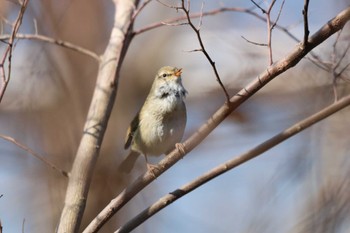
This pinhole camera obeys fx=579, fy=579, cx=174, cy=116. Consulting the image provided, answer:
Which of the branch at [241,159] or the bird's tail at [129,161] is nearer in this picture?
the branch at [241,159]

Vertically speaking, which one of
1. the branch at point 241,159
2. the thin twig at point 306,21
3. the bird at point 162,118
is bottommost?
the branch at point 241,159

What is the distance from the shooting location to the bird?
428 centimetres

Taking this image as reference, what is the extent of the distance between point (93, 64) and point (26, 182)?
5.86ft

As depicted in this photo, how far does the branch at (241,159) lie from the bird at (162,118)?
4.32 ft

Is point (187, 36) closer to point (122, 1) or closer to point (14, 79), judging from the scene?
point (14, 79)

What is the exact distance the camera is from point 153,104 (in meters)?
4.41

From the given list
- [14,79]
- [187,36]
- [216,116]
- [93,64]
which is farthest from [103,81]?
[93,64]

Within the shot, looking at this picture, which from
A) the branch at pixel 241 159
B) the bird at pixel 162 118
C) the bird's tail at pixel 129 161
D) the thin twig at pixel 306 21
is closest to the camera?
the thin twig at pixel 306 21

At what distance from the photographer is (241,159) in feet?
9.32

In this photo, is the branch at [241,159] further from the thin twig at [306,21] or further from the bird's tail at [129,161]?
the bird's tail at [129,161]

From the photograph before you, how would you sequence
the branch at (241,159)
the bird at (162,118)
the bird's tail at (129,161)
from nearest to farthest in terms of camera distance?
the branch at (241,159) → the bird at (162,118) → the bird's tail at (129,161)

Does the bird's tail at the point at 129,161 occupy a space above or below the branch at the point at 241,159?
above

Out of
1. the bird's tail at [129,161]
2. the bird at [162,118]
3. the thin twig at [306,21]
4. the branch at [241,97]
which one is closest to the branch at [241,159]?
the branch at [241,97]

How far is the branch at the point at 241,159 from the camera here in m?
2.69
